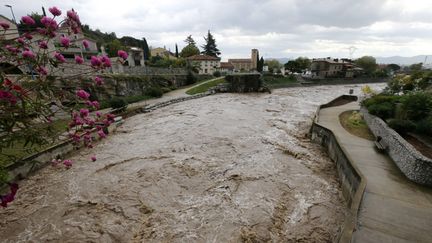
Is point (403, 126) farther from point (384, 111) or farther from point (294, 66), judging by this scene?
point (294, 66)

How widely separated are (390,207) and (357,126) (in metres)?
8.75

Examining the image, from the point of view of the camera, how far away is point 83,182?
852cm

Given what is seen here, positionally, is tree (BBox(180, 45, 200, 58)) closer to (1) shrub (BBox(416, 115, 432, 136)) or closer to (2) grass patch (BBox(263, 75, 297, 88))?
(2) grass patch (BBox(263, 75, 297, 88))

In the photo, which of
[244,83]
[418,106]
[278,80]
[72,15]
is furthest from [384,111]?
[278,80]

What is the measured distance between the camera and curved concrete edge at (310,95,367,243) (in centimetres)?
506

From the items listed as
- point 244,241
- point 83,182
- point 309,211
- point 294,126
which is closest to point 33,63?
point 244,241

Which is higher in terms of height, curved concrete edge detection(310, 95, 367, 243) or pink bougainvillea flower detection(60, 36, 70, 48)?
pink bougainvillea flower detection(60, 36, 70, 48)

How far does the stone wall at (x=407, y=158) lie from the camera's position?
6590 millimetres

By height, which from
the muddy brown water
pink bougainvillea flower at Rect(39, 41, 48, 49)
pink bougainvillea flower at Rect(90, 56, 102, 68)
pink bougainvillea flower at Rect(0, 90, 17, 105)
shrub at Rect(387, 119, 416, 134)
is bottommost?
the muddy brown water

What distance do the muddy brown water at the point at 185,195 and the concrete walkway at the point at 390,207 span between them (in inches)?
44.9

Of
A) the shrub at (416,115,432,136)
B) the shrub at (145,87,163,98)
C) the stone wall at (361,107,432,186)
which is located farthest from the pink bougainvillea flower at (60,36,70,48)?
the shrub at (145,87,163,98)

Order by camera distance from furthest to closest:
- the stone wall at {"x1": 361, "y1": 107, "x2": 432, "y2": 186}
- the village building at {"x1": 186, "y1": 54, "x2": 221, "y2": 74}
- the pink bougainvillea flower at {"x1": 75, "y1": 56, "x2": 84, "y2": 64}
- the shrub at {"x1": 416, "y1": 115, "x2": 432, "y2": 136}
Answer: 1. the village building at {"x1": 186, "y1": 54, "x2": 221, "y2": 74}
2. the shrub at {"x1": 416, "y1": 115, "x2": 432, "y2": 136}
3. the stone wall at {"x1": 361, "y1": 107, "x2": 432, "y2": 186}
4. the pink bougainvillea flower at {"x1": 75, "y1": 56, "x2": 84, "y2": 64}

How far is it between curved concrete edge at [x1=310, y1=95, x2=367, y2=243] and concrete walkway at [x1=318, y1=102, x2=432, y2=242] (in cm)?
17

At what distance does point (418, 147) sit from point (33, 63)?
12.1m
